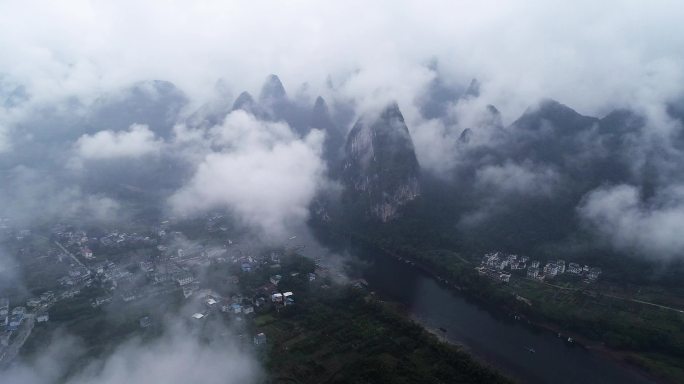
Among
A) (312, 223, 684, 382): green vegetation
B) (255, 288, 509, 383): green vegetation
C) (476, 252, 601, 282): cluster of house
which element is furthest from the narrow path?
(476, 252, 601, 282): cluster of house

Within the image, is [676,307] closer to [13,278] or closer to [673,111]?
[673,111]

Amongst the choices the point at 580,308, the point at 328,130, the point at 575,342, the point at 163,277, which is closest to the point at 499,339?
the point at 575,342

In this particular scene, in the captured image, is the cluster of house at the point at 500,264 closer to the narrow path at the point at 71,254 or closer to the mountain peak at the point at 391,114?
the mountain peak at the point at 391,114

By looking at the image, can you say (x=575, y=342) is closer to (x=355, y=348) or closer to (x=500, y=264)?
(x=500, y=264)

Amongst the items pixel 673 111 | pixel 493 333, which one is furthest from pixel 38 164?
pixel 673 111

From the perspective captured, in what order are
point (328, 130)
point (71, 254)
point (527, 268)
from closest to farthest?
point (527, 268)
point (71, 254)
point (328, 130)

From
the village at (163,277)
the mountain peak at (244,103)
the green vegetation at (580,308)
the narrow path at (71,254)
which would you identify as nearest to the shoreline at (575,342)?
the green vegetation at (580,308)
